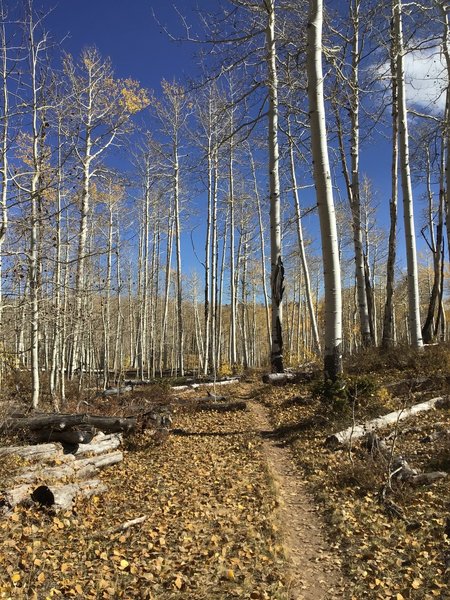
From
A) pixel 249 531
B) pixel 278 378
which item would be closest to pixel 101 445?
pixel 249 531

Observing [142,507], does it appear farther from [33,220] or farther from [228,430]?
[33,220]

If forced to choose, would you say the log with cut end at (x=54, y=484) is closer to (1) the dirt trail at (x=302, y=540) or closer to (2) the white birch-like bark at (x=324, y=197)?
(1) the dirt trail at (x=302, y=540)

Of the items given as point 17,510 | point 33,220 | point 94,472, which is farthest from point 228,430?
point 33,220

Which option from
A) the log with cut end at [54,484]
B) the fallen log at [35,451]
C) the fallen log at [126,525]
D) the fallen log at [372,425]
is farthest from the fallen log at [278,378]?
the fallen log at [126,525]

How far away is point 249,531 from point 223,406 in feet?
17.7

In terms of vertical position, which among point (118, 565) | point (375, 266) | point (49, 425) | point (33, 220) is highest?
point (375, 266)

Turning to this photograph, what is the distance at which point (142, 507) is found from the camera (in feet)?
16.4

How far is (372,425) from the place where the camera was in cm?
632

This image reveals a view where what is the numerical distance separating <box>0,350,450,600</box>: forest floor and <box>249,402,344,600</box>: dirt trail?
1 cm

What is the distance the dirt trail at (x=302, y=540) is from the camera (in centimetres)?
333

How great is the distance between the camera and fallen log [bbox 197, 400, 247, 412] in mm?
9398

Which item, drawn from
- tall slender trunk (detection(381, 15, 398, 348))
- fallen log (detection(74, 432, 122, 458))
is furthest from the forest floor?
tall slender trunk (detection(381, 15, 398, 348))

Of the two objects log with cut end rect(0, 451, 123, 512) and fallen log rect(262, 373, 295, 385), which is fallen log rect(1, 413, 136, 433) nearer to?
log with cut end rect(0, 451, 123, 512)

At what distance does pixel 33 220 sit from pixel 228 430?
16.5 ft
